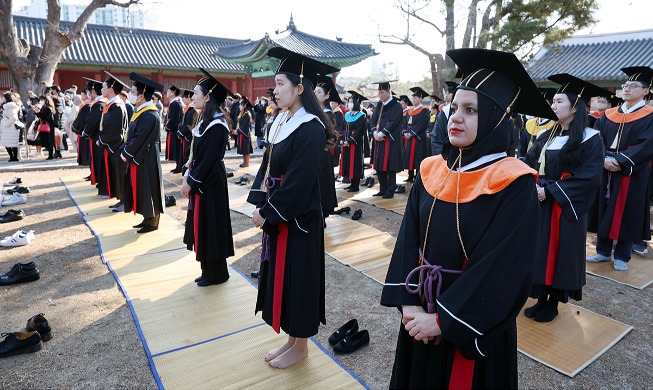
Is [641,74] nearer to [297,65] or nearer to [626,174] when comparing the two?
[626,174]

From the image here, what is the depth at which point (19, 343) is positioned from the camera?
3197mm

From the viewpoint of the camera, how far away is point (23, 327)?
11.8ft

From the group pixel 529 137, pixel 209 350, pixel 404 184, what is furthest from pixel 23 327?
pixel 404 184

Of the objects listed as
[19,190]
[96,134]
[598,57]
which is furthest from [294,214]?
[598,57]

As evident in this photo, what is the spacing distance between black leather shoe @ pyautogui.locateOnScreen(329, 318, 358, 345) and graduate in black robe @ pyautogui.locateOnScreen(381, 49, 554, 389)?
4.79 feet

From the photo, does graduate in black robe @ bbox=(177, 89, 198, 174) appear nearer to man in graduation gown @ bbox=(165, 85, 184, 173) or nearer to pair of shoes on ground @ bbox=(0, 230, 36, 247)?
man in graduation gown @ bbox=(165, 85, 184, 173)

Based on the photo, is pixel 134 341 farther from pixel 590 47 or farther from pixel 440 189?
pixel 590 47

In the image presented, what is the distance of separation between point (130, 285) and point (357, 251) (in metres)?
2.69

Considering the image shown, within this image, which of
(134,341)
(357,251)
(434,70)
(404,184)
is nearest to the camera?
(134,341)

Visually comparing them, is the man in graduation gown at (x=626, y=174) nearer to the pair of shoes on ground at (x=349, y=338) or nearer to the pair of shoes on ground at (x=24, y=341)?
the pair of shoes on ground at (x=349, y=338)

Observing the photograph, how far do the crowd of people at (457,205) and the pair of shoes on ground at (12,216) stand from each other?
2038 mm

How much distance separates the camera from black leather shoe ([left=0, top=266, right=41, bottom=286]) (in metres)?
4.38

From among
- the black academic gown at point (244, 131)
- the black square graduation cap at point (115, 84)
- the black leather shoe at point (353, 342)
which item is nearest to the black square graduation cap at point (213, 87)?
the black leather shoe at point (353, 342)

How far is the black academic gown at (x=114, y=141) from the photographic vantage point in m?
6.57
